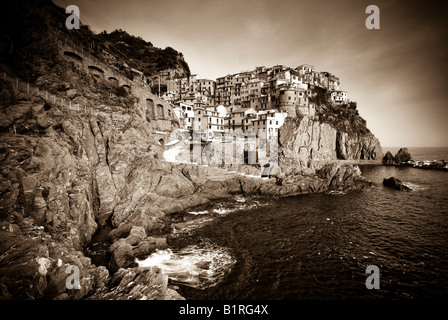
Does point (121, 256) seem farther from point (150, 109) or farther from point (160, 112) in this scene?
point (160, 112)

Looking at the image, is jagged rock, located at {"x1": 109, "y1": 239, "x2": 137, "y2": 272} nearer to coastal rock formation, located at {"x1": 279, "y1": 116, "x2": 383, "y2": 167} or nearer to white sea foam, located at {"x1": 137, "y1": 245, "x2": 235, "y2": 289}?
white sea foam, located at {"x1": 137, "y1": 245, "x2": 235, "y2": 289}

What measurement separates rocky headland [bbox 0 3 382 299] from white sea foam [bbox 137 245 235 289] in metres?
1.58

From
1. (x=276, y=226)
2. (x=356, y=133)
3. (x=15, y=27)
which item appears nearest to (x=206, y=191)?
(x=276, y=226)

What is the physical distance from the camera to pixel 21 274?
472 inches

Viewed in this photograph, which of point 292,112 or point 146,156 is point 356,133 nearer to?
point 292,112

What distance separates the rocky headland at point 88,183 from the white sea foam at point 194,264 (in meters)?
1.58

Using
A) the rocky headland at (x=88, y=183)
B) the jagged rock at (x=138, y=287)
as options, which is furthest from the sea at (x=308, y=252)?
the rocky headland at (x=88, y=183)

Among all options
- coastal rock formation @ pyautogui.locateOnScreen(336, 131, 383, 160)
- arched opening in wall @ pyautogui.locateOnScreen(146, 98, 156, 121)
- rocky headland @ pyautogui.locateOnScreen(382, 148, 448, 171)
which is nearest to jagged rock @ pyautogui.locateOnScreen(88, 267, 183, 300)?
arched opening in wall @ pyautogui.locateOnScreen(146, 98, 156, 121)

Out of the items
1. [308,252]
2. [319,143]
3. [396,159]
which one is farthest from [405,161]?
[308,252]

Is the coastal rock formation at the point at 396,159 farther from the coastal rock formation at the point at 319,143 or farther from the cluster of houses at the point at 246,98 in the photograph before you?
the cluster of houses at the point at 246,98

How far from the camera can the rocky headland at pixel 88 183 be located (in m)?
13.8

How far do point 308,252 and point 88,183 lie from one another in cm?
2910

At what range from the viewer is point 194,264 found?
763 inches

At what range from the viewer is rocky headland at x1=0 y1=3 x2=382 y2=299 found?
13.8 meters
